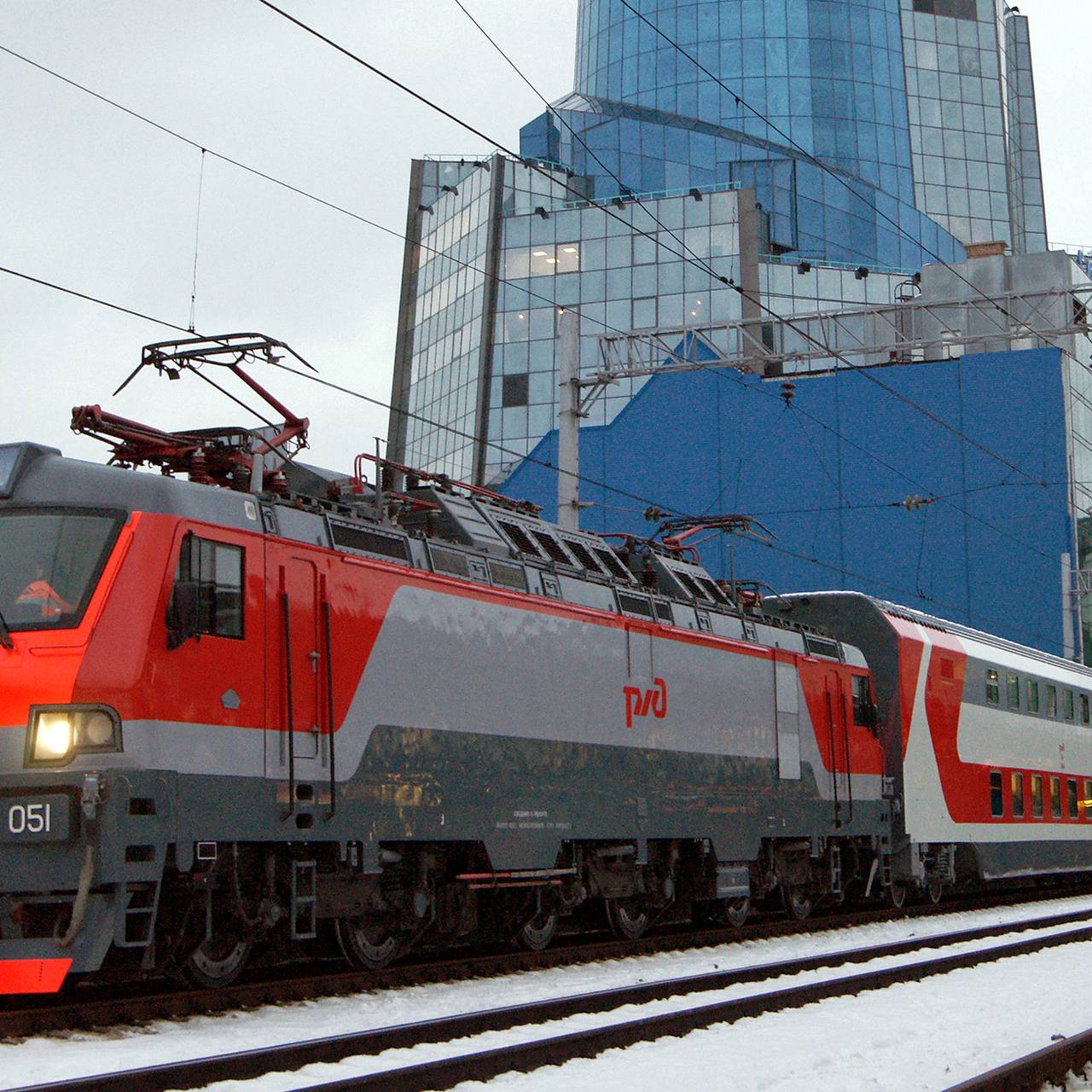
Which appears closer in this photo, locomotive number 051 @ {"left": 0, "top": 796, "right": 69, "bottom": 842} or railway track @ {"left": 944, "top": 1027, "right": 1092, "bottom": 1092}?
railway track @ {"left": 944, "top": 1027, "right": 1092, "bottom": 1092}

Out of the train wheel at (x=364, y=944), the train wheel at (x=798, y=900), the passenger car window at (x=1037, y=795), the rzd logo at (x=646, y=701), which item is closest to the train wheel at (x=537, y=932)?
the train wheel at (x=364, y=944)

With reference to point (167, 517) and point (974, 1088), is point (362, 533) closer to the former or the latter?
point (167, 517)

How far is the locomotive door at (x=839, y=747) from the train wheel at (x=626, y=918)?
436cm

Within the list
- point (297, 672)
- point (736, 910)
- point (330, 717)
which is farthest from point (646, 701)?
point (297, 672)

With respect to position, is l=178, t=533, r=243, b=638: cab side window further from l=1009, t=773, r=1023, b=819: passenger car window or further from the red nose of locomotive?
l=1009, t=773, r=1023, b=819: passenger car window

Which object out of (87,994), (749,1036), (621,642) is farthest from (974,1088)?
(621,642)

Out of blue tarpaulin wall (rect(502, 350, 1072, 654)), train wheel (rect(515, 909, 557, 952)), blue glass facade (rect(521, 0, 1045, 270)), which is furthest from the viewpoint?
blue glass facade (rect(521, 0, 1045, 270))

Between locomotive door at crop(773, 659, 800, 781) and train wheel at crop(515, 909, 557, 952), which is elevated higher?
locomotive door at crop(773, 659, 800, 781)

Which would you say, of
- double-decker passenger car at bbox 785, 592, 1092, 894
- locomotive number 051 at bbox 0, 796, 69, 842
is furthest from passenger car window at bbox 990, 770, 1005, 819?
locomotive number 051 at bbox 0, 796, 69, 842

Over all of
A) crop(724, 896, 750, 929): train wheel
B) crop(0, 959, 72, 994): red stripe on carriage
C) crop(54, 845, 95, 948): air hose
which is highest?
crop(54, 845, 95, 948): air hose

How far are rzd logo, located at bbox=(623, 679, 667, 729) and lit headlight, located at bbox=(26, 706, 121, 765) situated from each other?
24.7ft

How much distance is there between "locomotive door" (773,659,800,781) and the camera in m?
20.2

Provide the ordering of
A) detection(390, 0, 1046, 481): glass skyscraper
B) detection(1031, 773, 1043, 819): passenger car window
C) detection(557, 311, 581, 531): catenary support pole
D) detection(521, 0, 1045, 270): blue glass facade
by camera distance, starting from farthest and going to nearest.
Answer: detection(521, 0, 1045, 270): blue glass facade
detection(390, 0, 1046, 481): glass skyscraper
detection(1031, 773, 1043, 819): passenger car window
detection(557, 311, 581, 531): catenary support pole

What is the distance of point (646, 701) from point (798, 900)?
19.0ft
